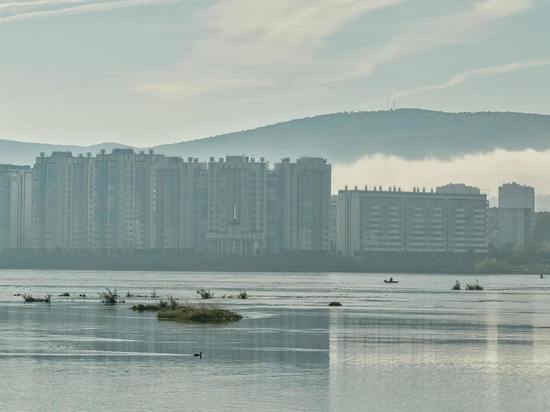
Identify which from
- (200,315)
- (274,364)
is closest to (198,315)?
(200,315)

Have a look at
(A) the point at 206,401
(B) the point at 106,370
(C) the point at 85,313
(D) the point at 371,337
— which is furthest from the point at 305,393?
(C) the point at 85,313

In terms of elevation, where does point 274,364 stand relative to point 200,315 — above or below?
below

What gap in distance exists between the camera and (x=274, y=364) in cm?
5359

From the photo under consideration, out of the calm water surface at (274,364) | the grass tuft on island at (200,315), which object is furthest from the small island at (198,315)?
the calm water surface at (274,364)

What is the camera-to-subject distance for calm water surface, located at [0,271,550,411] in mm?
42750

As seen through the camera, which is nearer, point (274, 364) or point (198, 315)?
point (274, 364)

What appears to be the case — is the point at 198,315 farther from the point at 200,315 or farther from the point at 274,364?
the point at 274,364

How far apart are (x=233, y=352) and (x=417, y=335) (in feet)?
53.8

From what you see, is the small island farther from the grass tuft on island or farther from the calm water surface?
the calm water surface

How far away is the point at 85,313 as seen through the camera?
91625 millimetres

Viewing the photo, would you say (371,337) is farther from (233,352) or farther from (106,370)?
(106,370)

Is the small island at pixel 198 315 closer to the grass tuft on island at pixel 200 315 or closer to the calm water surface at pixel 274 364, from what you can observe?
the grass tuft on island at pixel 200 315

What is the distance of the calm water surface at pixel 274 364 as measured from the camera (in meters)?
42.8

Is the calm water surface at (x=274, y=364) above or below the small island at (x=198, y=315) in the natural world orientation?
below
